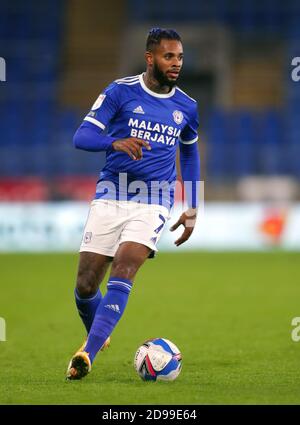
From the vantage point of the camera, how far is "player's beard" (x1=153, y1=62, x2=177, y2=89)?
6.61 metres

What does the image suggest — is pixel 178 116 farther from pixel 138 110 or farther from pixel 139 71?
pixel 139 71

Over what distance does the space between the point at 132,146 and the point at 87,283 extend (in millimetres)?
1161

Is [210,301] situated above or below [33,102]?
below

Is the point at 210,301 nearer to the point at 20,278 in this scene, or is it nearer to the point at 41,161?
the point at 20,278

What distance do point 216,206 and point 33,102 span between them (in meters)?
7.40

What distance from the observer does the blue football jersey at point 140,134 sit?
667 cm

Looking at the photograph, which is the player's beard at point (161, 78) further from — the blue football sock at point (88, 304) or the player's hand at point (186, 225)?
the blue football sock at point (88, 304)

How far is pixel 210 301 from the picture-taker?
37.9 ft

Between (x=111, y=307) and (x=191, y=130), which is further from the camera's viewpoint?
(x=191, y=130)

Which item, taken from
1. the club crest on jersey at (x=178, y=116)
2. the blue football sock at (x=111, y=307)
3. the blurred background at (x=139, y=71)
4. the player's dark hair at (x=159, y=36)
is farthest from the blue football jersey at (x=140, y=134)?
the blurred background at (x=139, y=71)

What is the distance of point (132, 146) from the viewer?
20.2ft

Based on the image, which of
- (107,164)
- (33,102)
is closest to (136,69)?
(33,102)

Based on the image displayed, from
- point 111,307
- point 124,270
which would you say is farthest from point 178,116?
point 111,307
